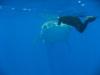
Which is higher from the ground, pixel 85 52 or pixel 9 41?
pixel 9 41

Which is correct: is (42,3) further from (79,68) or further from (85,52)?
(85,52)

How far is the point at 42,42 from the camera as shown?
11.8 meters

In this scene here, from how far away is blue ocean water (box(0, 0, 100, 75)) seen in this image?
697 centimetres

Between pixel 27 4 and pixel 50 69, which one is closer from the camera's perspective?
pixel 27 4

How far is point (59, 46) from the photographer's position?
12984 mm

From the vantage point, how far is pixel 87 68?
37.6 ft

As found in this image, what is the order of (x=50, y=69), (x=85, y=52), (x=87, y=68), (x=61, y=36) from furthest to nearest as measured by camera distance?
(x=85, y=52)
(x=50, y=69)
(x=87, y=68)
(x=61, y=36)

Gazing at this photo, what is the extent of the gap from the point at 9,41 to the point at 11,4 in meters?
6.99

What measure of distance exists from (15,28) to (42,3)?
680cm

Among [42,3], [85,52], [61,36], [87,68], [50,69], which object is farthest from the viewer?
[85,52]

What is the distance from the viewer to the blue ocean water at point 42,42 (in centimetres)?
697

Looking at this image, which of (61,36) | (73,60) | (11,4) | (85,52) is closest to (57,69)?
(73,60)

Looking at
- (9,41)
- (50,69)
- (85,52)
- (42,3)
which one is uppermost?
(9,41)

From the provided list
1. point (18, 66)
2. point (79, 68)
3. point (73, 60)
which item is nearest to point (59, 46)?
point (73, 60)
